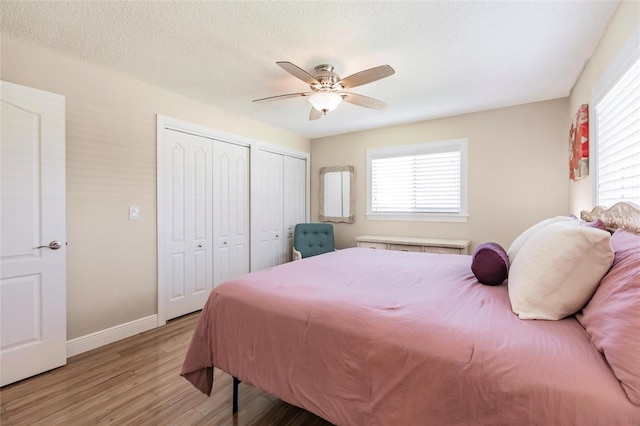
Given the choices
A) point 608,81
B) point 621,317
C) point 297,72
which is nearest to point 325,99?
point 297,72

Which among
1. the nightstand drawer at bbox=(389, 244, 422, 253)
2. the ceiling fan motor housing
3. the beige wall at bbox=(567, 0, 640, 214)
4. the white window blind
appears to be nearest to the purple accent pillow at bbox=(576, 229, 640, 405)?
the white window blind

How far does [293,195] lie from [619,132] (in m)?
3.75

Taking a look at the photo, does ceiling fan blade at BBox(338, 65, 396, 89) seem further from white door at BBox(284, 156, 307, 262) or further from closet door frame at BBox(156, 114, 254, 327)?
white door at BBox(284, 156, 307, 262)

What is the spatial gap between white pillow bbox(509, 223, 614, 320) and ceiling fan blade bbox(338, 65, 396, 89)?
1408 mm

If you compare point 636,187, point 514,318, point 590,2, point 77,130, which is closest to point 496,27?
point 590,2

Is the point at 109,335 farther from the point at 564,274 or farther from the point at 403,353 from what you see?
the point at 564,274

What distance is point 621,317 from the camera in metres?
0.87

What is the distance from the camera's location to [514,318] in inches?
45.9

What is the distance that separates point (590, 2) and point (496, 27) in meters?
0.47

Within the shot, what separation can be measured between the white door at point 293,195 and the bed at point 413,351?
2.79 m

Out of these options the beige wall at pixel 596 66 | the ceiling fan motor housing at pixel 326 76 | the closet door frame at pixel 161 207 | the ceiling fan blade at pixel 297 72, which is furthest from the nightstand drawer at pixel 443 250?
the closet door frame at pixel 161 207

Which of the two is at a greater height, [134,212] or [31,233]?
[134,212]

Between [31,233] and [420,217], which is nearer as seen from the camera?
[31,233]

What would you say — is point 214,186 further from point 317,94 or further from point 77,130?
point 317,94
